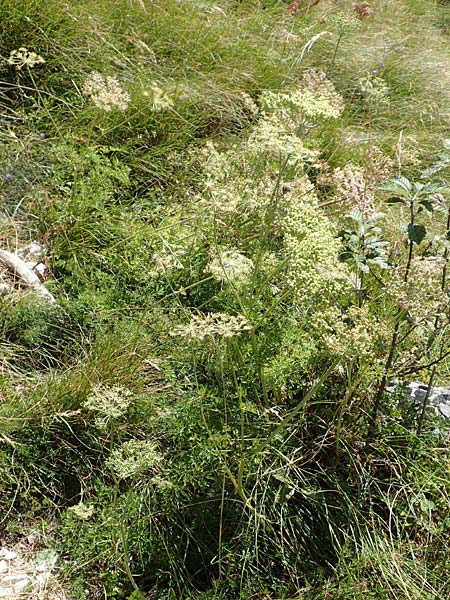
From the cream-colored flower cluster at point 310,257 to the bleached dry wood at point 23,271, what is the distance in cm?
139

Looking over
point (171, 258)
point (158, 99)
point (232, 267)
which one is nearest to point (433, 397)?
point (232, 267)

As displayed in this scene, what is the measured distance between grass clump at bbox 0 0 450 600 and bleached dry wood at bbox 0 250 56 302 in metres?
0.03

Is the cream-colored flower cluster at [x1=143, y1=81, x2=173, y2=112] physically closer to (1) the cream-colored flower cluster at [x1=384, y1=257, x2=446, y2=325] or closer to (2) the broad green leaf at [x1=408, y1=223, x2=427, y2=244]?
(2) the broad green leaf at [x1=408, y1=223, x2=427, y2=244]

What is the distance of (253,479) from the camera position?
2.80 meters

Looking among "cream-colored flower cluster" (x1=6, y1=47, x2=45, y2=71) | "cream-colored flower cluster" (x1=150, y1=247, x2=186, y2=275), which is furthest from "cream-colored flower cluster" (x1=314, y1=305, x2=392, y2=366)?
"cream-colored flower cluster" (x1=6, y1=47, x2=45, y2=71)

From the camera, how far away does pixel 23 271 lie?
3627 millimetres

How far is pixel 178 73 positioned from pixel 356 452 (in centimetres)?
305

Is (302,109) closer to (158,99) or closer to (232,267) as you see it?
(232,267)

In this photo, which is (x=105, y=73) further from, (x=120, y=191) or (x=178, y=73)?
(x=120, y=191)

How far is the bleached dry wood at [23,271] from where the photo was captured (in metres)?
3.56

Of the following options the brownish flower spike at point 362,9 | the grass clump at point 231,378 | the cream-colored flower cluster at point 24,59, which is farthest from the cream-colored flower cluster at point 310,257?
the brownish flower spike at point 362,9

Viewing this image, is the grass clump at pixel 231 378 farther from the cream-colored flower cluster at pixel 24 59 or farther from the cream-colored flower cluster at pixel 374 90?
the cream-colored flower cluster at pixel 374 90

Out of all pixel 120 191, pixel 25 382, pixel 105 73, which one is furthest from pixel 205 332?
pixel 105 73

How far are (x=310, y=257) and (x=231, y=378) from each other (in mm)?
691
